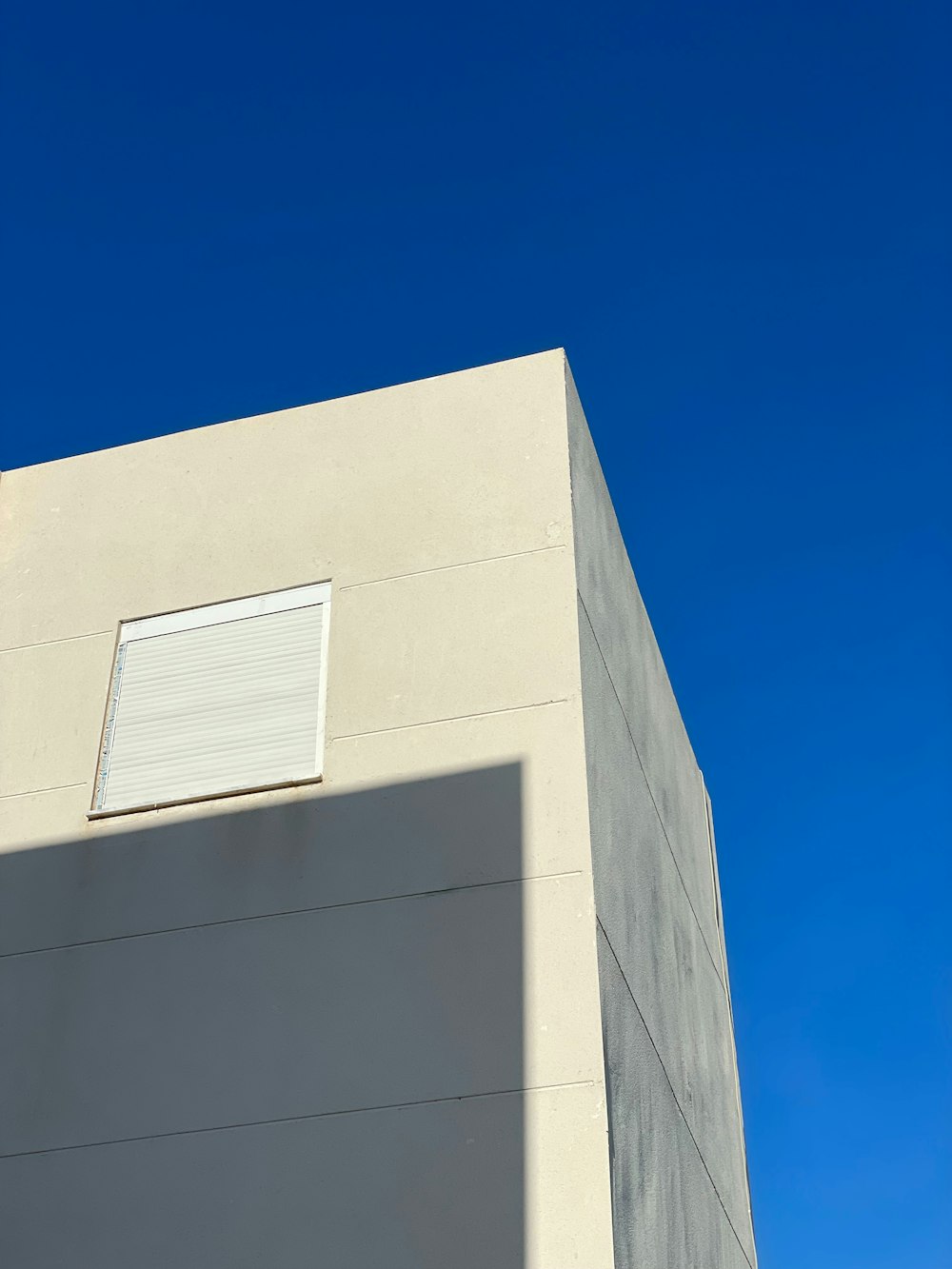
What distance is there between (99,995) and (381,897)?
4.68 feet

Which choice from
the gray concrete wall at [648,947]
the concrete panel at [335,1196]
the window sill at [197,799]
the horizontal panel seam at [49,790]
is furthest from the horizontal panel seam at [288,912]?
the concrete panel at [335,1196]

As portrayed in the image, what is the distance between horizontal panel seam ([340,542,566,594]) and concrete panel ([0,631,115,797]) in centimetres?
146

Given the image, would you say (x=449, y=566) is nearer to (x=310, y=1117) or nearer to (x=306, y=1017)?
(x=306, y=1017)

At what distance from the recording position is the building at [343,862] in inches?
231

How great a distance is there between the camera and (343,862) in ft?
21.8

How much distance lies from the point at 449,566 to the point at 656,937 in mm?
2358

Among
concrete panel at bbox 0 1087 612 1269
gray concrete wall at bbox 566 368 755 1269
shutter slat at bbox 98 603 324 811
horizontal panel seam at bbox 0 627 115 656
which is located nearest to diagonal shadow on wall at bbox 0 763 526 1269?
concrete panel at bbox 0 1087 612 1269

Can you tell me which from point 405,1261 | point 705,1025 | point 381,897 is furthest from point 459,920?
point 705,1025

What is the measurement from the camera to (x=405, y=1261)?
5.61 metres

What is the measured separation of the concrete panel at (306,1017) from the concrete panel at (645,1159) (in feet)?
0.99

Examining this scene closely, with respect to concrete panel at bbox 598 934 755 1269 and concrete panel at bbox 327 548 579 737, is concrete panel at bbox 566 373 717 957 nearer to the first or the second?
concrete panel at bbox 327 548 579 737

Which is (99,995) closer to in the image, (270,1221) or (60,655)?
(270,1221)

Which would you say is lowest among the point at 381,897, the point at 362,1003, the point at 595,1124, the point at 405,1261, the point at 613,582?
the point at 405,1261

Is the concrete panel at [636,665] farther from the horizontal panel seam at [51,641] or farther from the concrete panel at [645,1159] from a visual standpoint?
the horizontal panel seam at [51,641]
